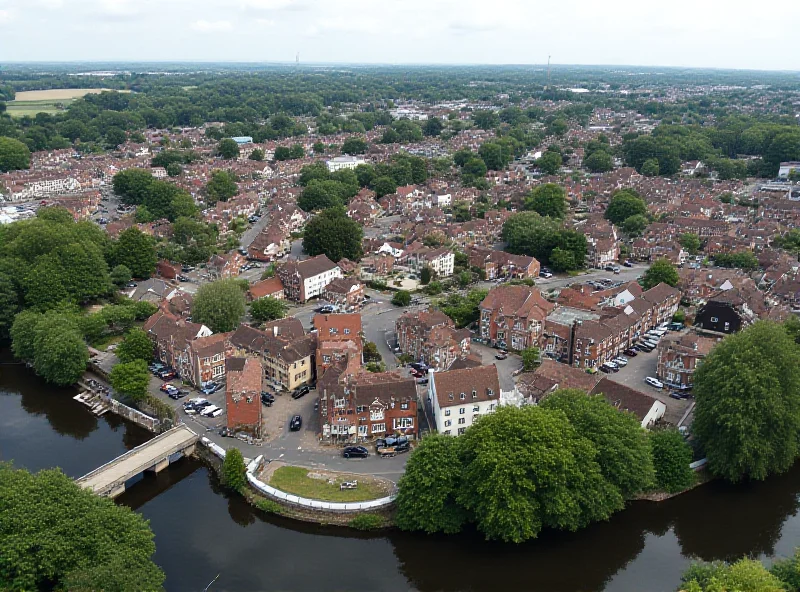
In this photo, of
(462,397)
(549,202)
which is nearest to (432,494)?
(462,397)

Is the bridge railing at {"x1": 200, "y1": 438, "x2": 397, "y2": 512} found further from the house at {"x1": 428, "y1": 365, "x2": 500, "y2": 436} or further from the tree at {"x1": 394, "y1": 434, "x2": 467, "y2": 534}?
the house at {"x1": 428, "y1": 365, "x2": 500, "y2": 436}

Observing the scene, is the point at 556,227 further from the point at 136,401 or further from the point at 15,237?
the point at 15,237

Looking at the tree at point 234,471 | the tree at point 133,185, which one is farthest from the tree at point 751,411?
the tree at point 133,185

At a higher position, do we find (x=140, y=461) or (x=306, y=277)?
(x=306, y=277)

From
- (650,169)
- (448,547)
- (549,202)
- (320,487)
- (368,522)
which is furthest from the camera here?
(650,169)

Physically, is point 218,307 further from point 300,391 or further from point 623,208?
point 623,208

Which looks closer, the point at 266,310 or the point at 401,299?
the point at 266,310

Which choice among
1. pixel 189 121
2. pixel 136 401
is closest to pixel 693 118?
pixel 189 121
